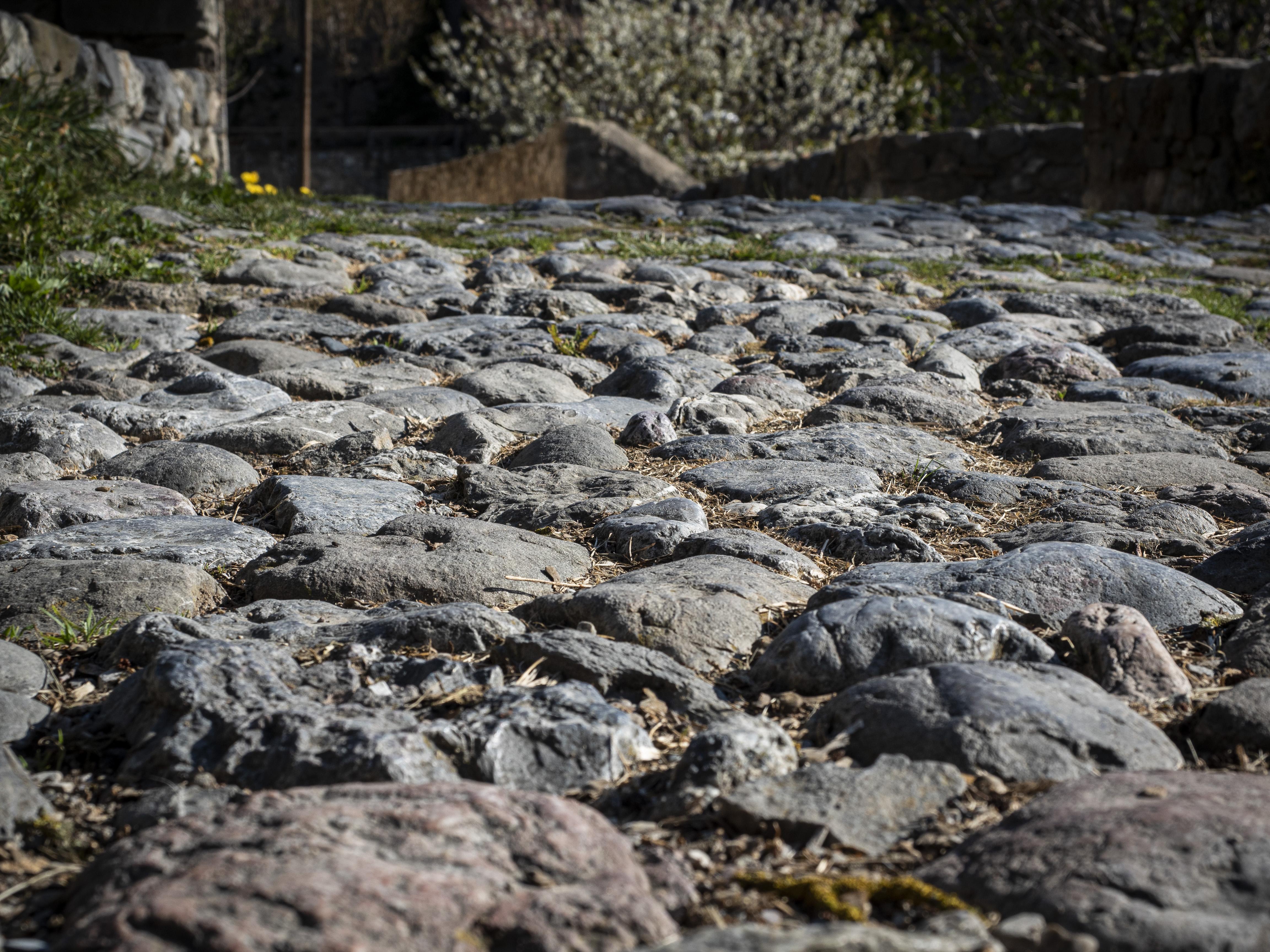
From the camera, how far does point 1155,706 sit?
5.10 feet

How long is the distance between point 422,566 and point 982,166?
824cm

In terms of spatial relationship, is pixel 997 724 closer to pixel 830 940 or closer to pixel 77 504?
pixel 830 940

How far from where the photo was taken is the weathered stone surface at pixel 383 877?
0.95 m

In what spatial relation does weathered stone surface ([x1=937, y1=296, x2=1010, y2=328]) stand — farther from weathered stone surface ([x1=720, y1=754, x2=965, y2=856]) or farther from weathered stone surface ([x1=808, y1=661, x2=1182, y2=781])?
weathered stone surface ([x1=720, y1=754, x2=965, y2=856])

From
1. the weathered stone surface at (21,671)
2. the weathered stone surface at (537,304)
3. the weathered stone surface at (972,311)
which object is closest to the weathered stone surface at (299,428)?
the weathered stone surface at (21,671)

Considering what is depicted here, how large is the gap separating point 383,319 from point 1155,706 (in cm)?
310

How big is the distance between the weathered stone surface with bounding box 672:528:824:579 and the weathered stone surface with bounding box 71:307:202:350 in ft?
7.31

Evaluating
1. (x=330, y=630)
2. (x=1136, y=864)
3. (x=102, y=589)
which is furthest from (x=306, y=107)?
(x=1136, y=864)

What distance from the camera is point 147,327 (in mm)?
3719

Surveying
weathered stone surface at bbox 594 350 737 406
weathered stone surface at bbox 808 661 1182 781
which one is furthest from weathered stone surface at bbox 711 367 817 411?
weathered stone surface at bbox 808 661 1182 781

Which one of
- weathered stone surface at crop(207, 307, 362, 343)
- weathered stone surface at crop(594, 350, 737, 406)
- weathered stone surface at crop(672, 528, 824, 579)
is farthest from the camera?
weathered stone surface at crop(207, 307, 362, 343)

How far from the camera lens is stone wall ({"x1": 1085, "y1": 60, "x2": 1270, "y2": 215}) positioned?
791cm

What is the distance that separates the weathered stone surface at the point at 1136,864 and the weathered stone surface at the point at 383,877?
0.35 metres

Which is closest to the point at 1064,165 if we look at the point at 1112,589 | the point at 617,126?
the point at 617,126
